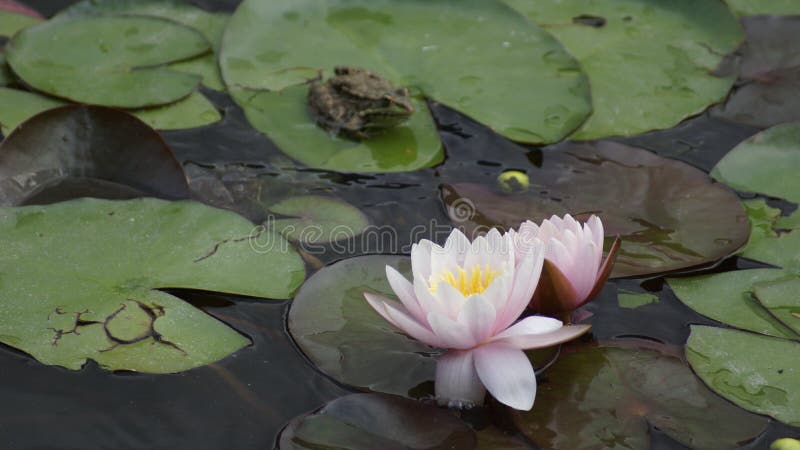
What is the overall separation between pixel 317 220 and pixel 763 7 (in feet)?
8.51

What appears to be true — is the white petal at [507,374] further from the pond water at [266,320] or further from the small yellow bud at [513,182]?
the small yellow bud at [513,182]

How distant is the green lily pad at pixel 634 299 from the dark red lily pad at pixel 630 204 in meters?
0.08

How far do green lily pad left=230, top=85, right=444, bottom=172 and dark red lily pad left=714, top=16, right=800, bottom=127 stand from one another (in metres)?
1.25

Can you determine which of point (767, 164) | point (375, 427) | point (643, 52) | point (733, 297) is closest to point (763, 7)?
point (643, 52)

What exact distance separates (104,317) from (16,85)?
1.54 m

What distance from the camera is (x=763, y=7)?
4.02 metres

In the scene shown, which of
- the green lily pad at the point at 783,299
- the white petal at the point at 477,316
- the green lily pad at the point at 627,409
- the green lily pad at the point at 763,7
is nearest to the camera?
the white petal at the point at 477,316

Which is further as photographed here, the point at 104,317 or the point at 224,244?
the point at 224,244

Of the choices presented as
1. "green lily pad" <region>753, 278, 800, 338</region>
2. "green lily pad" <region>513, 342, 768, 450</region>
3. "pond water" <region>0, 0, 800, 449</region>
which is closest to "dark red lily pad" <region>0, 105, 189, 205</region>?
"pond water" <region>0, 0, 800, 449</region>

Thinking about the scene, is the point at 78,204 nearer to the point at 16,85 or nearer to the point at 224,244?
the point at 224,244

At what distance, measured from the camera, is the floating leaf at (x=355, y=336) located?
2.21m

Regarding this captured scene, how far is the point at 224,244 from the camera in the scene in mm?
2596

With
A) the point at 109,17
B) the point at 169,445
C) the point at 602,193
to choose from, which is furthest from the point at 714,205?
the point at 109,17

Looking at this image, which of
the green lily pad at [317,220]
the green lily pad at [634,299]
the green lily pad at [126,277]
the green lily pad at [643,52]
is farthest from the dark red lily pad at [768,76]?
the green lily pad at [126,277]
